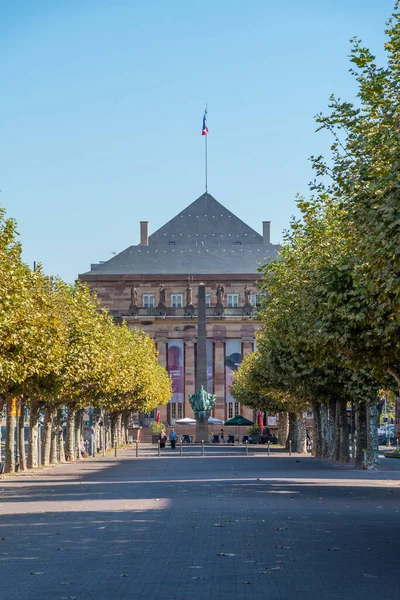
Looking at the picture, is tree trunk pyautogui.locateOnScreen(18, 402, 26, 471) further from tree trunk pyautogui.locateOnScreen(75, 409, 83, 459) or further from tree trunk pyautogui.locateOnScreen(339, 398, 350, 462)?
tree trunk pyautogui.locateOnScreen(75, 409, 83, 459)

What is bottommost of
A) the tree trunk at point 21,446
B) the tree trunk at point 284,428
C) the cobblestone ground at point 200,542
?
the cobblestone ground at point 200,542

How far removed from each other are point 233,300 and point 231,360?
27.9 ft

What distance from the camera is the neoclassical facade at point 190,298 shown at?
6181 inches

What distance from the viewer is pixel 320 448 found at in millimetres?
72312

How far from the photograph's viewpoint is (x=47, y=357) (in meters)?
47.3

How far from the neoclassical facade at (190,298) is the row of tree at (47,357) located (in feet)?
237

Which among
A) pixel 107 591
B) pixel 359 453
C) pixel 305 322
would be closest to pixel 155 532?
pixel 107 591

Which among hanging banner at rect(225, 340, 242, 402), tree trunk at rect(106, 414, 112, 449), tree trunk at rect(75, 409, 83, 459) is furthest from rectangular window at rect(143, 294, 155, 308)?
tree trunk at rect(75, 409, 83, 459)

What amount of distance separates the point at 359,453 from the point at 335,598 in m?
41.0

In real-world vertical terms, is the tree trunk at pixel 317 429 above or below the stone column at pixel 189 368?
below

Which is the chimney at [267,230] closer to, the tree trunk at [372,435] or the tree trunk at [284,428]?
the tree trunk at [284,428]

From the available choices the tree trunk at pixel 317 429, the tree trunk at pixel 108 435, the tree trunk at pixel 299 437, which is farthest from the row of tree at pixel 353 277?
the tree trunk at pixel 108 435

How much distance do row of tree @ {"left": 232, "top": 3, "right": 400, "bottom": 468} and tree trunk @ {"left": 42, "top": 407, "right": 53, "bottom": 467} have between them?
441 inches

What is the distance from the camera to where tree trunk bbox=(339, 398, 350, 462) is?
58.8 meters
